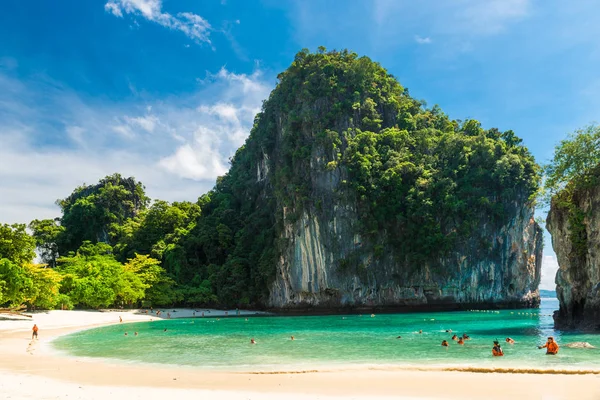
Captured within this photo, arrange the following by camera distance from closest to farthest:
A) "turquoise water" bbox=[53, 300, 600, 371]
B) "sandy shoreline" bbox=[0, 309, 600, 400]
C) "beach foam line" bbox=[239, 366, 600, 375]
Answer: "sandy shoreline" bbox=[0, 309, 600, 400], "beach foam line" bbox=[239, 366, 600, 375], "turquoise water" bbox=[53, 300, 600, 371]

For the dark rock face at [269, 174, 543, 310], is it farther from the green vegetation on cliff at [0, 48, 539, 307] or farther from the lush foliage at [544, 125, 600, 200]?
the lush foliage at [544, 125, 600, 200]

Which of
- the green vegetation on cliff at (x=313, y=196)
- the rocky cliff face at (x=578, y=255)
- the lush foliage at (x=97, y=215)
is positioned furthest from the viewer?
the lush foliage at (x=97, y=215)

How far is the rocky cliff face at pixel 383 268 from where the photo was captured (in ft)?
145

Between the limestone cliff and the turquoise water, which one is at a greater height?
the limestone cliff

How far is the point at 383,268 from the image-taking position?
147ft

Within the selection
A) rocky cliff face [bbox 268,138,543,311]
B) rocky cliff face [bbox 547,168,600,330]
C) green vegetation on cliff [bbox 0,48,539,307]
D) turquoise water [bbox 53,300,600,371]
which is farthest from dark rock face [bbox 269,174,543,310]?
turquoise water [bbox 53,300,600,371]

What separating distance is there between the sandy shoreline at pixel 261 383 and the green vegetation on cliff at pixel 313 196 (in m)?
26.9

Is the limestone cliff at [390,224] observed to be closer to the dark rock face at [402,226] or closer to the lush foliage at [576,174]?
the dark rock face at [402,226]

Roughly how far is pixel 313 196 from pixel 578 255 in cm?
2683

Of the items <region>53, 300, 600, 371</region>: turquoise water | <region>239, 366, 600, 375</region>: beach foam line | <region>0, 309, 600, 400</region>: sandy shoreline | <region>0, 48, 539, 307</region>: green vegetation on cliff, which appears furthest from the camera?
<region>0, 48, 539, 307</region>: green vegetation on cliff

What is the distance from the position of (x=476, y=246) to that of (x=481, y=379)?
3626 centimetres

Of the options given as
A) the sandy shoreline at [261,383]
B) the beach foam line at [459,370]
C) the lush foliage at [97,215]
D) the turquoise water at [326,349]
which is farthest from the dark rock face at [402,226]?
the sandy shoreline at [261,383]

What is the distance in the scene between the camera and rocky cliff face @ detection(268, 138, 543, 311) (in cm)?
4431

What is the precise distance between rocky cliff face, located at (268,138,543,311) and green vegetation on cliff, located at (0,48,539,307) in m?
0.94
